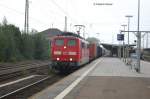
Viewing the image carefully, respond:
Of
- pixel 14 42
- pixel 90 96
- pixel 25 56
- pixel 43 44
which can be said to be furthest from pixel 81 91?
pixel 43 44

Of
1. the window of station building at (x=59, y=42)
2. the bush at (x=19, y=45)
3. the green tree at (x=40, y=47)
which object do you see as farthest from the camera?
the green tree at (x=40, y=47)

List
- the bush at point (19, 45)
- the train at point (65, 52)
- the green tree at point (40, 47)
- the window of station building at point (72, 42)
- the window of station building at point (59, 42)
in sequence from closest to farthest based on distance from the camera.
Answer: the train at point (65, 52), the window of station building at point (72, 42), the window of station building at point (59, 42), the bush at point (19, 45), the green tree at point (40, 47)

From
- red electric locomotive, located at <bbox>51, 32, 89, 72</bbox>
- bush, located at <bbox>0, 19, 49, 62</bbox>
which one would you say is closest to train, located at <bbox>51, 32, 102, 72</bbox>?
red electric locomotive, located at <bbox>51, 32, 89, 72</bbox>

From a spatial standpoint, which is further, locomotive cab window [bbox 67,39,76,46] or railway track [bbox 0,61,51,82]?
locomotive cab window [bbox 67,39,76,46]

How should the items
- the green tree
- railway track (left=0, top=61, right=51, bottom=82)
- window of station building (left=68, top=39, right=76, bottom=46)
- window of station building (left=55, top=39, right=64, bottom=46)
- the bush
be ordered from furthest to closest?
the green tree
the bush
window of station building (left=55, top=39, right=64, bottom=46)
window of station building (left=68, top=39, right=76, bottom=46)
railway track (left=0, top=61, right=51, bottom=82)

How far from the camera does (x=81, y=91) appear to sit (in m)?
16.4

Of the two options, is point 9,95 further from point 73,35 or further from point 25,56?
point 25,56

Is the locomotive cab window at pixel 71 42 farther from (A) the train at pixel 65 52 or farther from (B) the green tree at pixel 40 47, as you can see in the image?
(B) the green tree at pixel 40 47

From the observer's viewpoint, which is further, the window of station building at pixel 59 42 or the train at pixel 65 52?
the window of station building at pixel 59 42

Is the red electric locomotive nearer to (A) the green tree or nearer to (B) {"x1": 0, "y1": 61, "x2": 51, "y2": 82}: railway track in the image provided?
(B) {"x1": 0, "y1": 61, "x2": 51, "y2": 82}: railway track

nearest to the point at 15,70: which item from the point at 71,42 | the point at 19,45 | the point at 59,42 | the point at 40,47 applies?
the point at 59,42

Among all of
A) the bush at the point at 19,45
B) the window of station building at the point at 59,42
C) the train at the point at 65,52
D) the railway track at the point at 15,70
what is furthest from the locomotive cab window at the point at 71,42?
the bush at the point at 19,45

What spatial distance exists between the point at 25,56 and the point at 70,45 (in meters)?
27.2

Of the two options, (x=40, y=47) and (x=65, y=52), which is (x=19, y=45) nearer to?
(x=40, y=47)
